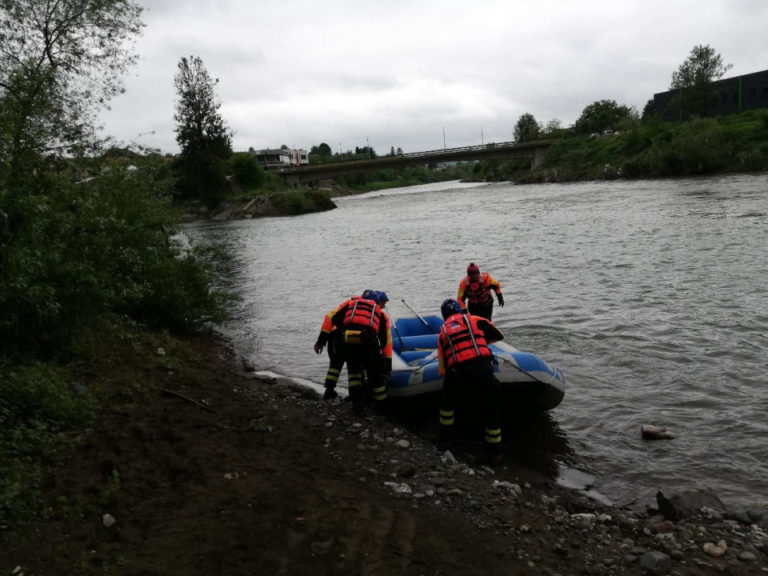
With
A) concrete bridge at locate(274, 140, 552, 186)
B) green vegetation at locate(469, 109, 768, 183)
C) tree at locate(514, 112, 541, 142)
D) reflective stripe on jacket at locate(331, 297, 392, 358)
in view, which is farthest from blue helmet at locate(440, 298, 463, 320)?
tree at locate(514, 112, 541, 142)

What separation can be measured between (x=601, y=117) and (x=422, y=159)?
3241 cm

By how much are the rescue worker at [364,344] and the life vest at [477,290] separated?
316 centimetres

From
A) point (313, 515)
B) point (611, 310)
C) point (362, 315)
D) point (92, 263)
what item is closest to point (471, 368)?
point (362, 315)

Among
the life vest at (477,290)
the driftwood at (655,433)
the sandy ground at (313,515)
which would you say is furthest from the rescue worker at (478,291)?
the sandy ground at (313,515)

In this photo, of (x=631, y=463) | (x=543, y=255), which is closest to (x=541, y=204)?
(x=543, y=255)

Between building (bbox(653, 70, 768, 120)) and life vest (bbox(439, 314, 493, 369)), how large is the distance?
256 ft

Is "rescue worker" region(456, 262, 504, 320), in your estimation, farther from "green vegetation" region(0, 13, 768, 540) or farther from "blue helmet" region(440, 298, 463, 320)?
"green vegetation" region(0, 13, 768, 540)

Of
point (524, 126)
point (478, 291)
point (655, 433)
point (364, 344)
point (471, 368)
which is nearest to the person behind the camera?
point (471, 368)

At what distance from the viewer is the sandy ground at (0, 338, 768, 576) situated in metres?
4.21

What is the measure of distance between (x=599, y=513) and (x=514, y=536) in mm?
1212

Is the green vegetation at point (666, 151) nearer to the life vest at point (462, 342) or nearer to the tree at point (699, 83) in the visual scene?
the tree at point (699, 83)

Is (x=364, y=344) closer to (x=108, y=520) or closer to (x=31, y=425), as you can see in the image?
(x=31, y=425)

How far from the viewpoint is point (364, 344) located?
8.05 metres

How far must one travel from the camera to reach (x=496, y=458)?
6.94 metres
